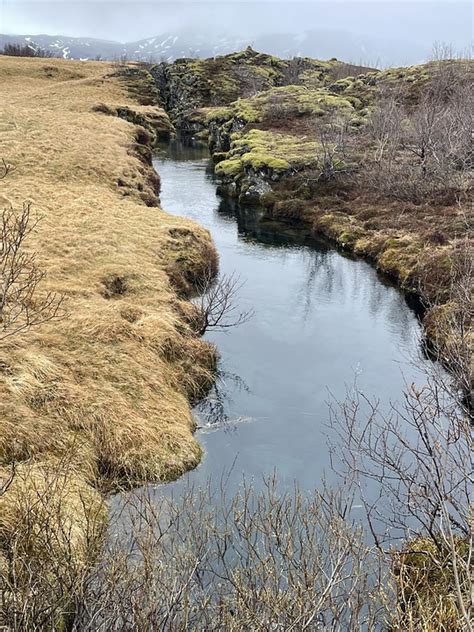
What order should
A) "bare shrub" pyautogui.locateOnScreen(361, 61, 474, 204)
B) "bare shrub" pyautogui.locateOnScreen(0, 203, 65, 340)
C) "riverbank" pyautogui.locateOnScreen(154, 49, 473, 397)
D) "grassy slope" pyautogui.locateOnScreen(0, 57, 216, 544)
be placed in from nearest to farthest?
"bare shrub" pyautogui.locateOnScreen(0, 203, 65, 340), "grassy slope" pyautogui.locateOnScreen(0, 57, 216, 544), "riverbank" pyautogui.locateOnScreen(154, 49, 473, 397), "bare shrub" pyautogui.locateOnScreen(361, 61, 474, 204)

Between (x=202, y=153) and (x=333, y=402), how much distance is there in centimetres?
5909

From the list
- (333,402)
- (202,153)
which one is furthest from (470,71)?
(333,402)

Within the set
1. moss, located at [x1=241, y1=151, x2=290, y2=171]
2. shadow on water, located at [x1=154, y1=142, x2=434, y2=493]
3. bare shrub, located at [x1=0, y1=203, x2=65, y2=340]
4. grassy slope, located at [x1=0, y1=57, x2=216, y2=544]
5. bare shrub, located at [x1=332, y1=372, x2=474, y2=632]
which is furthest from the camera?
moss, located at [x1=241, y1=151, x2=290, y2=171]

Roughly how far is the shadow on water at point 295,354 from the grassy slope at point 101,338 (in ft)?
4.29

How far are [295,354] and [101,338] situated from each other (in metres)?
8.04

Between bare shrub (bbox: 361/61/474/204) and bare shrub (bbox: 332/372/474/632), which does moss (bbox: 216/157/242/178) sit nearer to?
bare shrub (bbox: 361/61/474/204)

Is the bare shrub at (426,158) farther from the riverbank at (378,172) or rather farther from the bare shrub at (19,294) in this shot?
the bare shrub at (19,294)

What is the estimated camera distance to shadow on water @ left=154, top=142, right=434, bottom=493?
17000 mm

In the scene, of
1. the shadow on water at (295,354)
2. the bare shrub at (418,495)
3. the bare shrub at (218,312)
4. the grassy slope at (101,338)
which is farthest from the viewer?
the bare shrub at (218,312)

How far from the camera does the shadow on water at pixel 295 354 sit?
17.0 meters

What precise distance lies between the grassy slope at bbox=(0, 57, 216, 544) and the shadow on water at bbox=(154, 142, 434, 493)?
1.31 m

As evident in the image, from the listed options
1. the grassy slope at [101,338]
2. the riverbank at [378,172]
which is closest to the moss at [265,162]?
the riverbank at [378,172]

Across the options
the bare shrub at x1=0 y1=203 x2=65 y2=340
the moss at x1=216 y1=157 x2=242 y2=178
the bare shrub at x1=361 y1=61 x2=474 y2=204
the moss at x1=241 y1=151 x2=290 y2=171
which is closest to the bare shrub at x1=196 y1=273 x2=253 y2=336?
the bare shrub at x1=0 y1=203 x2=65 y2=340

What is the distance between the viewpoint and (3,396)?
1479cm
